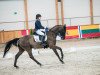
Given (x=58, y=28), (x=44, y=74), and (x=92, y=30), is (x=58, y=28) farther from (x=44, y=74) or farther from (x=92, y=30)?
(x=92, y=30)

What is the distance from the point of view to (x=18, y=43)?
51.4 ft

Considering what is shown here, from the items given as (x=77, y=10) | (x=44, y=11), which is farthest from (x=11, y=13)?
(x=77, y=10)

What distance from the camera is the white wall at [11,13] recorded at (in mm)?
30547

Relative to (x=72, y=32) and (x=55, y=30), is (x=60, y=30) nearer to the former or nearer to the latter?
(x=55, y=30)

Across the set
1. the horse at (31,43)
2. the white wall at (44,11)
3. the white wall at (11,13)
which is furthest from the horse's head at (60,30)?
the white wall at (11,13)

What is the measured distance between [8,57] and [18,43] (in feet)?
14.7

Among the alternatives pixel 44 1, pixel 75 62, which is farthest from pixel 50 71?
pixel 44 1

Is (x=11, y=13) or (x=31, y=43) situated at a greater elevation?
(x=11, y=13)

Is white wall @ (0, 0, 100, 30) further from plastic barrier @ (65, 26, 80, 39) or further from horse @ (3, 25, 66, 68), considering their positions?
horse @ (3, 25, 66, 68)

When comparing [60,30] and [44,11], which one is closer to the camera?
[60,30]

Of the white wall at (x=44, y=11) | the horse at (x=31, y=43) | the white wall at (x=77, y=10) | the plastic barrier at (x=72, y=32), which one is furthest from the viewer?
the white wall at (x=77, y=10)

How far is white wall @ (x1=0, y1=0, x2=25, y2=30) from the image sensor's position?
100 ft

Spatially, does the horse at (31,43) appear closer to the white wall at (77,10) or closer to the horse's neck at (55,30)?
the horse's neck at (55,30)

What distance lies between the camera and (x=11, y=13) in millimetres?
31016
